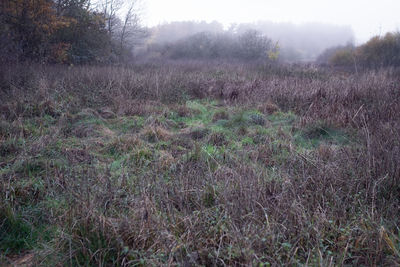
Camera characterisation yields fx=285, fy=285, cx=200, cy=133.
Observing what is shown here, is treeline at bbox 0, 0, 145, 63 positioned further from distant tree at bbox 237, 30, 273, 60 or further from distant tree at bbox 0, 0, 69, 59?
distant tree at bbox 237, 30, 273, 60

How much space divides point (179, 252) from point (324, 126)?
426 centimetres

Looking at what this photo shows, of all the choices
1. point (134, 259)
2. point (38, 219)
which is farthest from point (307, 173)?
point (38, 219)

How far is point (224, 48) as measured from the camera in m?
28.5

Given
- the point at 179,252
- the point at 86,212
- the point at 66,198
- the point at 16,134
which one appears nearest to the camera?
the point at 179,252

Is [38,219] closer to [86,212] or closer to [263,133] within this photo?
[86,212]

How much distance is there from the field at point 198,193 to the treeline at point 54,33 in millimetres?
6576

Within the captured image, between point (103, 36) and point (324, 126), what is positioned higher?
point (103, 36)

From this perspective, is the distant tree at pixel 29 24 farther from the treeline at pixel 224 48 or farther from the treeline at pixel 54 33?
the treeline at pixel 224 48

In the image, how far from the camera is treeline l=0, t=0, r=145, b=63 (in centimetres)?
1055

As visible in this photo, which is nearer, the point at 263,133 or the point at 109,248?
the point at 109,248

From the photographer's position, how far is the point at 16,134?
4.56 m

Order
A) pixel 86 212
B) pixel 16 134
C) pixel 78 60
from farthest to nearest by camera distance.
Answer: pixel 78 60 < pixel 16 134 < pixel 86 212

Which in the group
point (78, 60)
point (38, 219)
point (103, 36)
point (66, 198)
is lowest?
point (38, 219)

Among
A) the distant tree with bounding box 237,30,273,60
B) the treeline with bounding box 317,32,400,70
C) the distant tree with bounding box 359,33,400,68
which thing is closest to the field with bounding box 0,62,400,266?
the treeline with bounding box 317,32,400,70
